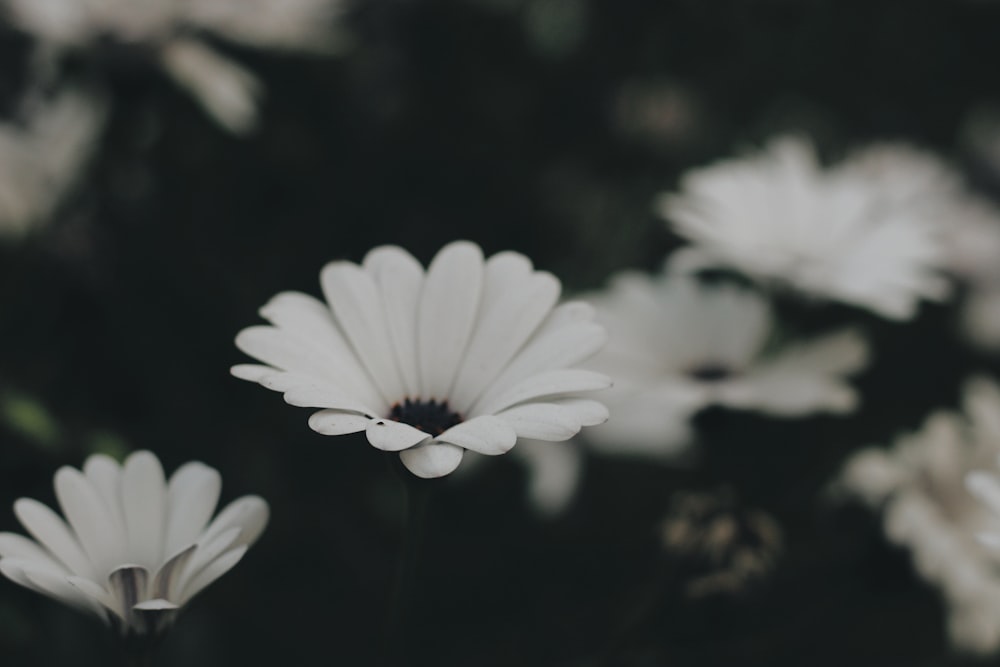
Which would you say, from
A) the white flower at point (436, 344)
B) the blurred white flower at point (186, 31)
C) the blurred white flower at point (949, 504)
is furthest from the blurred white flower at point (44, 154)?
the blurred white flower at point (949, 504)

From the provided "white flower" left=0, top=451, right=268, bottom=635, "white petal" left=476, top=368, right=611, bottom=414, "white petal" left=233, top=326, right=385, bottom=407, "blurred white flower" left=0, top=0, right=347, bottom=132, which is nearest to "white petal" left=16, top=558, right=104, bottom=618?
"white flower" left=0, top=451, right=268, bottom=635

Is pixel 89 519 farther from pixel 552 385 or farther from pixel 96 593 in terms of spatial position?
pixel 552 385

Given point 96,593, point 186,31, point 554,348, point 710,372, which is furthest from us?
point 186,31

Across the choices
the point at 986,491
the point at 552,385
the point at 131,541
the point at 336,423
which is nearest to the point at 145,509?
the point at 131,541

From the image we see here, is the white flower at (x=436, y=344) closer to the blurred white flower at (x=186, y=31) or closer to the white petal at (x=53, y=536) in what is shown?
the white petal at (x=53, y=536)

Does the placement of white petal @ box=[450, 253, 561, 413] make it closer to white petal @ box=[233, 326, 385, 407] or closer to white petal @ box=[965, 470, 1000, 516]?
white petal @ box=[233, 326, 385, 407]

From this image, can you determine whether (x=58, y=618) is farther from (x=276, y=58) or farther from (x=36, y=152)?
(x=276, y=58)
